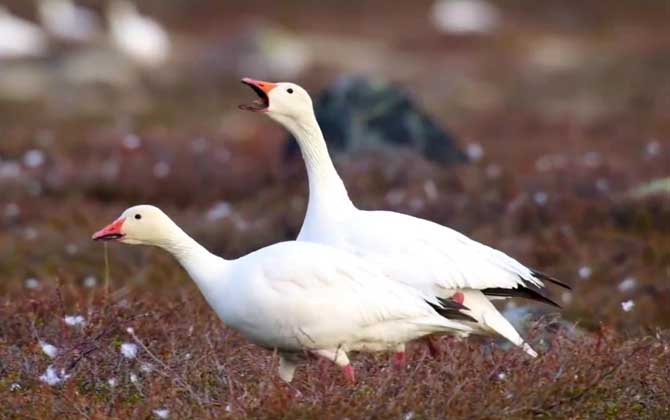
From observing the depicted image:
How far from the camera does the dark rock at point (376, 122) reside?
14.3m

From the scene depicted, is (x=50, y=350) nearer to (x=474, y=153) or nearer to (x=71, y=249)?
(x=71, y=249)

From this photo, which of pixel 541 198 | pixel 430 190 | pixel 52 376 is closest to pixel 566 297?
pixel 541 198

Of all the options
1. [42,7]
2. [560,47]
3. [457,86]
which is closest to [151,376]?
[457,86]

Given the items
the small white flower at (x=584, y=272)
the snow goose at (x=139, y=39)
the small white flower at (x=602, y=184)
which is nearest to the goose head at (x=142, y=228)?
the small white flower at (x=584, y=272)

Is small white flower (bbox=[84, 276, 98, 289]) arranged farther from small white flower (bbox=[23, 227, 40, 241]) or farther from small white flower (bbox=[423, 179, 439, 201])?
small white flower (bbox=[423, 179, 439, 201])

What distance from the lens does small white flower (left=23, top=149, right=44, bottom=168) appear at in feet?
47.0

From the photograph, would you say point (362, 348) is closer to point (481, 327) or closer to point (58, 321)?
point (481, 327)

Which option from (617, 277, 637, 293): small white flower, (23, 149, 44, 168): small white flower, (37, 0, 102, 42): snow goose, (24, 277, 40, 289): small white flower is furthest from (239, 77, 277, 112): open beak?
(37, 0, 102, 42): snow goose

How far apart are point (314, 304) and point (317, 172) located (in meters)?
Result: 1.46

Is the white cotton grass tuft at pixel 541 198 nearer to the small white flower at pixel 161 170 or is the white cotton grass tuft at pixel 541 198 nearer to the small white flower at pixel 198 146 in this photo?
the small white flower at pixel 161 170

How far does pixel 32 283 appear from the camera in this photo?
9516mm

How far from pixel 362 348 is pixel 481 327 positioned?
0.63 m

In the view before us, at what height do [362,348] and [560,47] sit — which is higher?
[362,348]

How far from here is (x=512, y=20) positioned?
1645 inches
